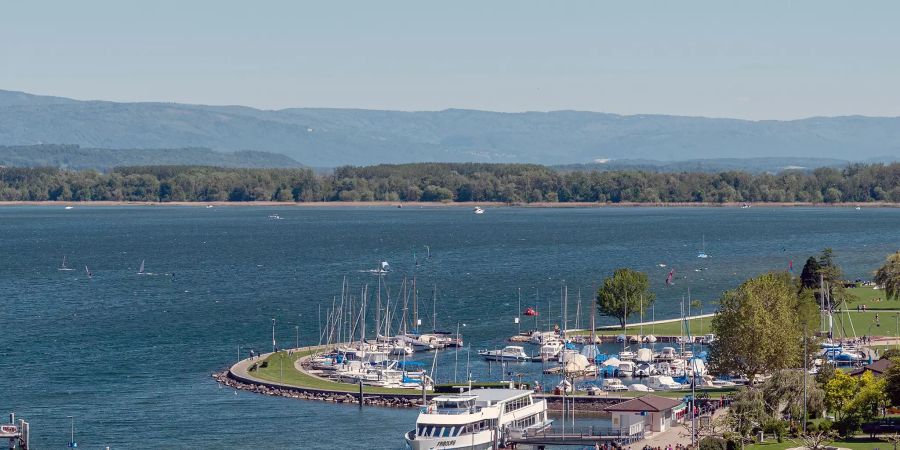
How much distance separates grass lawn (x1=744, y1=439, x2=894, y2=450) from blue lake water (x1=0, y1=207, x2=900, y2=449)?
49.0 feet

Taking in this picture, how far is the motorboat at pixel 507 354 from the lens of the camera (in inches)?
3115

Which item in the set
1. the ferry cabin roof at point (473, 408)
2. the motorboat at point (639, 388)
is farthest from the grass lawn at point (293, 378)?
the motorboat at point (639, 388)

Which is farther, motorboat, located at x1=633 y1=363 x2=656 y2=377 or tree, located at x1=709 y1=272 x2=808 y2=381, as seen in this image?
motorboat, located at x1=633 y1=363 x2=656 y2=377

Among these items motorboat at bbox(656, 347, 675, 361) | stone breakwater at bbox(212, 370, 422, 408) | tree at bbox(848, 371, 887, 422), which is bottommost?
stone breakwater at bbox(212, 370, 422, 408)

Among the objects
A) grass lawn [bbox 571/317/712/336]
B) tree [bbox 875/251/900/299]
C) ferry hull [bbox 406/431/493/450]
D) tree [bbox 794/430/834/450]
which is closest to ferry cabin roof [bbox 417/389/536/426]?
ferry hull [bbox 406/431/493/450]

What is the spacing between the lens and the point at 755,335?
63.5 metres

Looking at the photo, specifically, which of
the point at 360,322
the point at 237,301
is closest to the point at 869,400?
the point at 360,322

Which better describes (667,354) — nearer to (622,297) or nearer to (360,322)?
(622,297)

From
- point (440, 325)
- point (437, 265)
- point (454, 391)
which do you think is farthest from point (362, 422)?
point (437, 265)

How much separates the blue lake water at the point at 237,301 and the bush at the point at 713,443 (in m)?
13.6

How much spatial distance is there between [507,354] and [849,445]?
31449mm

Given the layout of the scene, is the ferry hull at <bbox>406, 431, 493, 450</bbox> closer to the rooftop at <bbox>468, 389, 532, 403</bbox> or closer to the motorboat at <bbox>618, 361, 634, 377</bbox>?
the rooftop at <bbox>468, 389, 532, 403</bbox>

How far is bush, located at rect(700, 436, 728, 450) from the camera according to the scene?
4893 centimetres

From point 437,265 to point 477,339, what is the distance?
187ft
